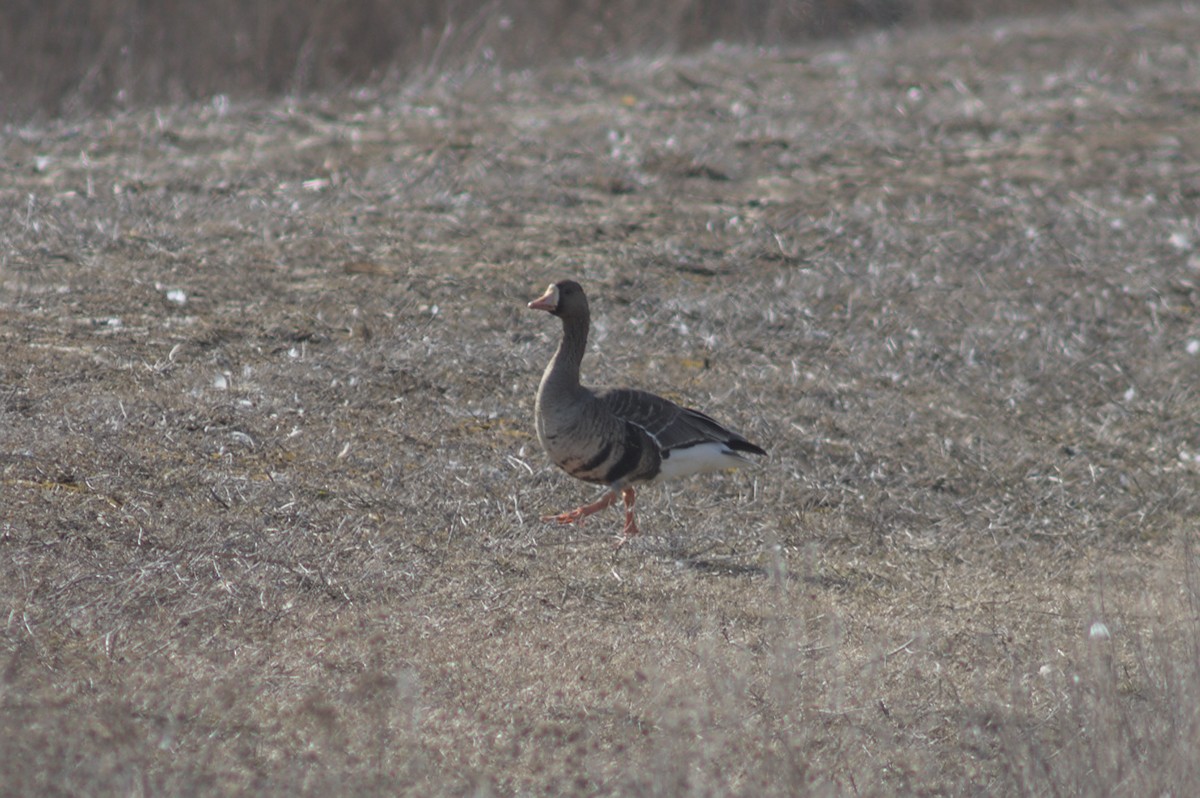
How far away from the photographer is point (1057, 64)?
17453 mm

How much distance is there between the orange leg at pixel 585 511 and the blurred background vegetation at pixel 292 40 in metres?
8.59

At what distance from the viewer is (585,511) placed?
744 centimetres

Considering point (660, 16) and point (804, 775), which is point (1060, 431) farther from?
point (660, 16)

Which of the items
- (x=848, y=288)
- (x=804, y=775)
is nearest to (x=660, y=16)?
(x=848, y=288)

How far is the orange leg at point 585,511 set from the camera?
24.4ft

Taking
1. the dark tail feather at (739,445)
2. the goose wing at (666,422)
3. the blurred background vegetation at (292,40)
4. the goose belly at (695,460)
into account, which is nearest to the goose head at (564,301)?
the goose wing at (666,422)

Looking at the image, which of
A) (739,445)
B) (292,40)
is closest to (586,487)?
(739,445)

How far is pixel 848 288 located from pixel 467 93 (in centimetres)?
542

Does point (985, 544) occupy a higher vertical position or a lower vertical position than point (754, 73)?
lower

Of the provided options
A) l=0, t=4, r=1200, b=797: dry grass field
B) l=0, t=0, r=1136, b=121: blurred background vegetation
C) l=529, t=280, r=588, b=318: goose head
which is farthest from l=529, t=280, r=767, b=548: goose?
l=0, t=0, r=1136, b=121: blurred background vegetation

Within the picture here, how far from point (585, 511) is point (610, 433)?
51 cm

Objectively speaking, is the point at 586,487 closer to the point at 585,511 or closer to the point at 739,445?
the point at 585,511

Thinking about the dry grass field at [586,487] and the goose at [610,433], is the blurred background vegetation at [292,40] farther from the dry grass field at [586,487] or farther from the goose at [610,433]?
the goose at [610,433]

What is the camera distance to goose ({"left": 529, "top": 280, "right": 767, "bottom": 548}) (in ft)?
23.5
